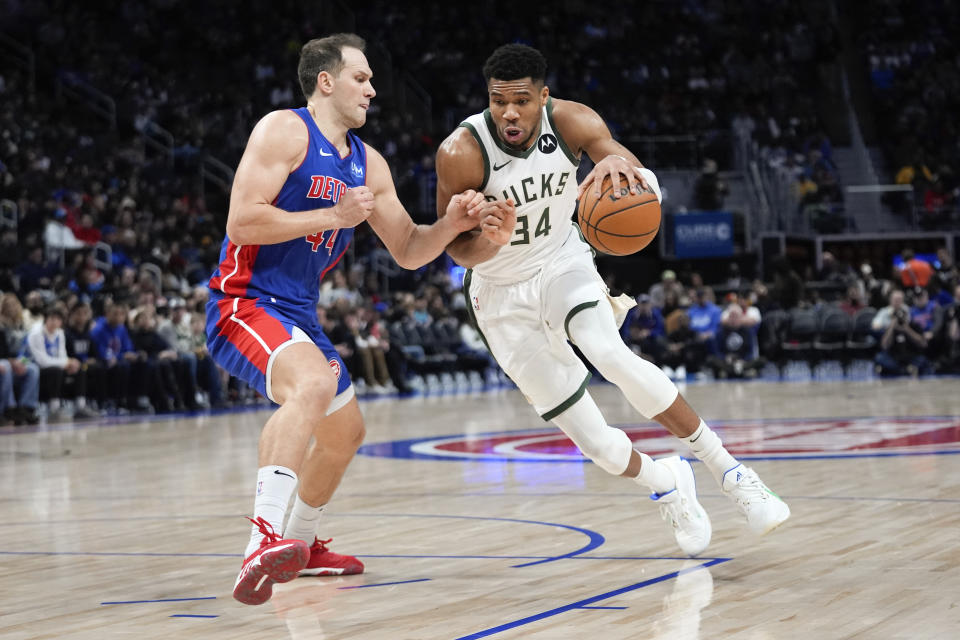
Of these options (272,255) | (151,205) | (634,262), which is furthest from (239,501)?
(634,262)

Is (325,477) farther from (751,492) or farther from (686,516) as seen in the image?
(751,492)

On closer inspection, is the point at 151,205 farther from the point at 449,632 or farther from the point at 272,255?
the point at 449,632

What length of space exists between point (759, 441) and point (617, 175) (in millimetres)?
5034

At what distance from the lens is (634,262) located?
22.9 m

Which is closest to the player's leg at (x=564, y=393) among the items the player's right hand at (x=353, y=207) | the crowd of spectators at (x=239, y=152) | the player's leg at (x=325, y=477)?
the player's leg at (x=325, y=477)

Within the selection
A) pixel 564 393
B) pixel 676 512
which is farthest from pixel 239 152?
pixel 676 512

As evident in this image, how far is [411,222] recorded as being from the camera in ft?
15.9

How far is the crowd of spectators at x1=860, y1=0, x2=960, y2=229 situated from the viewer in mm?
23562

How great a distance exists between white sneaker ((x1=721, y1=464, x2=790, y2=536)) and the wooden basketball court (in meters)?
0.12

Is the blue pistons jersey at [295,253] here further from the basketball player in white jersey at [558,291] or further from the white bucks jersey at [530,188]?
the white bucks jersey at [530,188]

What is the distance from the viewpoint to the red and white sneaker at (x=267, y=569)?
12.3ft

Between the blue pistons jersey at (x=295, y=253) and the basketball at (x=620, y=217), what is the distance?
0.96 meters

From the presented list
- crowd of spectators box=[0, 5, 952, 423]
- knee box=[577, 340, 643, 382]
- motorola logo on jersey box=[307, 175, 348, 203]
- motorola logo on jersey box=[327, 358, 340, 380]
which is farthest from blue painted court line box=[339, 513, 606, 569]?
crowd of spectators box=[0, 5, 952, 423]

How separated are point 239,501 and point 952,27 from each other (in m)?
25.0
